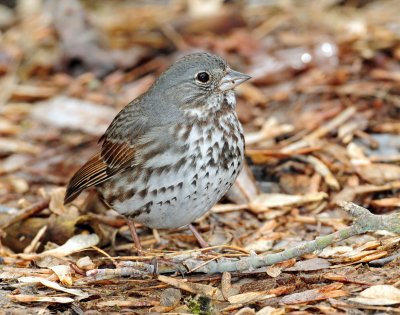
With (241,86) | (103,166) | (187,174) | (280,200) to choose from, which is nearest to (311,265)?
(187,174)

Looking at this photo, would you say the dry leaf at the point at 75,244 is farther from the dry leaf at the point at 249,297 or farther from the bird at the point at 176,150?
the dry leaf at the point at 249,297

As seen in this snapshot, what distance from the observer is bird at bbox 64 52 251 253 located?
14.9 ft

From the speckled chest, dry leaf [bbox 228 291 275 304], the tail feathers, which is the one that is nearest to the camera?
dry leaf [bbox 228 291 275 304]

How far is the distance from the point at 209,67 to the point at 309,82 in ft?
7.03

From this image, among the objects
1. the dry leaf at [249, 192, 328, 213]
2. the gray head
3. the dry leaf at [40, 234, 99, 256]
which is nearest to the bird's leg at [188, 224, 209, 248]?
the dry leaf at [249, 192, 328, 213]

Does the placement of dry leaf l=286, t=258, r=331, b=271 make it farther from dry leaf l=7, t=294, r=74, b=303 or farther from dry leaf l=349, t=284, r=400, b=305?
Result: dry leaf l=7, t=294, r=74, b=303

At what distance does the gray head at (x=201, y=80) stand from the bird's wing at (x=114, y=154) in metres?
0.27

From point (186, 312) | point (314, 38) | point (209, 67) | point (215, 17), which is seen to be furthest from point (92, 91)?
point (186, 312)

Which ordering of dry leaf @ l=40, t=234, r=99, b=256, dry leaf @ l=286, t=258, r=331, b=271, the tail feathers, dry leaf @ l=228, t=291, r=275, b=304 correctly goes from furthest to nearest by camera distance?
the tail feathers < dry leaf @ l=40, t=234, r=99, b=256 < dry leaf @ l=286, t=258, r=331, b=271 < dry leaf @ l=228, t=291, r=275, b=304

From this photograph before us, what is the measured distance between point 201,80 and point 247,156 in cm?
109

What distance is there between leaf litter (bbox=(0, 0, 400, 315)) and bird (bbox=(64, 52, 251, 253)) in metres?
0.28

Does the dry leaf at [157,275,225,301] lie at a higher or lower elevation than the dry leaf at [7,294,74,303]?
higher

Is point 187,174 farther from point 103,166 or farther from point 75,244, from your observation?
point 75,244

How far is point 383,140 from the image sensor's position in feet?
19.4
